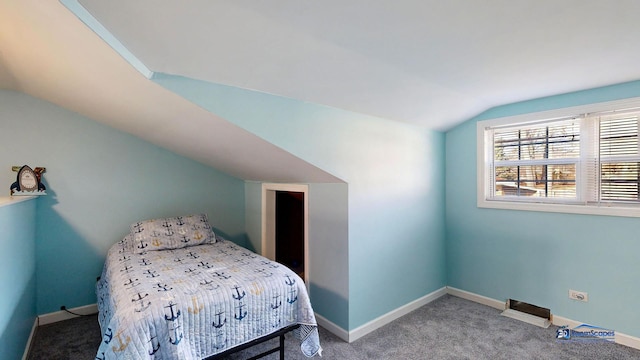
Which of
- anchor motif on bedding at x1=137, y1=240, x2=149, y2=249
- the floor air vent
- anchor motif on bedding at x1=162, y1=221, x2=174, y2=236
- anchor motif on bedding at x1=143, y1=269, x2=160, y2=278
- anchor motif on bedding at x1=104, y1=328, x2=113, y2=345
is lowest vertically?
the floor air vent

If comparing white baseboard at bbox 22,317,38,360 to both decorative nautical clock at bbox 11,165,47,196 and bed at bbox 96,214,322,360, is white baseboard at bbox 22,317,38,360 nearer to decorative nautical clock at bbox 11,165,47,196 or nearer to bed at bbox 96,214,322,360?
bed at bbox 96,214,322,360

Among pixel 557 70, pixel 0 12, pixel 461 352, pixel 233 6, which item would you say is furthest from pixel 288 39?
pixel 461 352

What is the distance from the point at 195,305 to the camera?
1.72 metres

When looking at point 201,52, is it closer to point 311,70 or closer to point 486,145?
point 311,70

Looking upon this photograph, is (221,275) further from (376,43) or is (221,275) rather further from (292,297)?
(376,43)

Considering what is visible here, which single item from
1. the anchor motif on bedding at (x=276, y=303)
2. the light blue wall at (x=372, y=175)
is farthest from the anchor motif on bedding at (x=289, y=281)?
the light blue wall at (x=372, y=175)

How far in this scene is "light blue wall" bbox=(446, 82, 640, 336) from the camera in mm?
2430

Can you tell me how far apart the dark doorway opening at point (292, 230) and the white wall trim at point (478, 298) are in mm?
1929

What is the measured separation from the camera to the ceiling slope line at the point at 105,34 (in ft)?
3.90

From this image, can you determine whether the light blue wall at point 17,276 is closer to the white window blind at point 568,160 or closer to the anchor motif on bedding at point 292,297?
the anchor motif on bedding at point 292,297

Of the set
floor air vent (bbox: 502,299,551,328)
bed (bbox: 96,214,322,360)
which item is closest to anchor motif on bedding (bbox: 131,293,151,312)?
bed (bbox: 96,214,322,360)

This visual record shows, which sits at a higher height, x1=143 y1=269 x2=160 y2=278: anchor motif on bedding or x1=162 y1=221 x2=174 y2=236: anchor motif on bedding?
x1=162 y1=221 x2=174 y2=236: anchor motif on bedding

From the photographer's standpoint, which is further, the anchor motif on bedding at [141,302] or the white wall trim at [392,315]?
the white wall trim at [392,315]

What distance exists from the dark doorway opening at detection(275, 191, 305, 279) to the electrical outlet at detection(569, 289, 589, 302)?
2.90m
